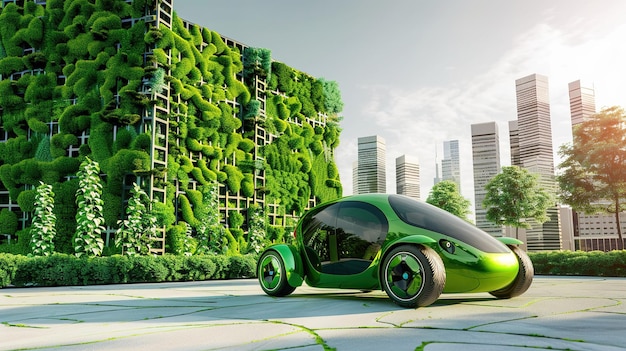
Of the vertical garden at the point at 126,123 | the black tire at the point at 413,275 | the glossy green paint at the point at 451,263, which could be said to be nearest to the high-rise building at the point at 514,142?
the vertical garden at the point at 126,123

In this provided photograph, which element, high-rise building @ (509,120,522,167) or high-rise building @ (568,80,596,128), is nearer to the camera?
high-rise building @ (509,120,522,167)

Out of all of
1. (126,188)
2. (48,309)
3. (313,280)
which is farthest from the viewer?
(126,188)

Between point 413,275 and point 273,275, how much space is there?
1.99 metres

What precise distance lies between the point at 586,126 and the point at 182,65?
16.6 metres

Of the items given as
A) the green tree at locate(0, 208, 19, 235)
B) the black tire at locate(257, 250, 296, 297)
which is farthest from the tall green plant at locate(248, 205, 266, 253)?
the black tire at locate(257, 250, 296, 297)

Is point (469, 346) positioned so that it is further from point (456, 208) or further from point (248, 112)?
point (456, 208)

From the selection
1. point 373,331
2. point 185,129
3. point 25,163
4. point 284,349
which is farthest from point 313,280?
point 25,163

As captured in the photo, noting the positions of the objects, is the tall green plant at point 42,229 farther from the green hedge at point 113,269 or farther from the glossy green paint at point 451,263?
the glossy green paint at point 451,263

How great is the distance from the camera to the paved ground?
2520 mm

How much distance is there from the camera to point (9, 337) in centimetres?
292

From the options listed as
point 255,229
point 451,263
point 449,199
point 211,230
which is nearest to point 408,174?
point 449,199

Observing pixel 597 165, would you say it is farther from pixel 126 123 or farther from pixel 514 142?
pixel 514 142

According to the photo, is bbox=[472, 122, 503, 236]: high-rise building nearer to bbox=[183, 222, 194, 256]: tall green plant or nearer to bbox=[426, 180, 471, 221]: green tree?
bbox=[426, 180, 471, 221]: green tree

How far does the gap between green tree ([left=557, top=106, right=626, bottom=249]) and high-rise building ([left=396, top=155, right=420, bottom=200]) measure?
131074 millimetres
